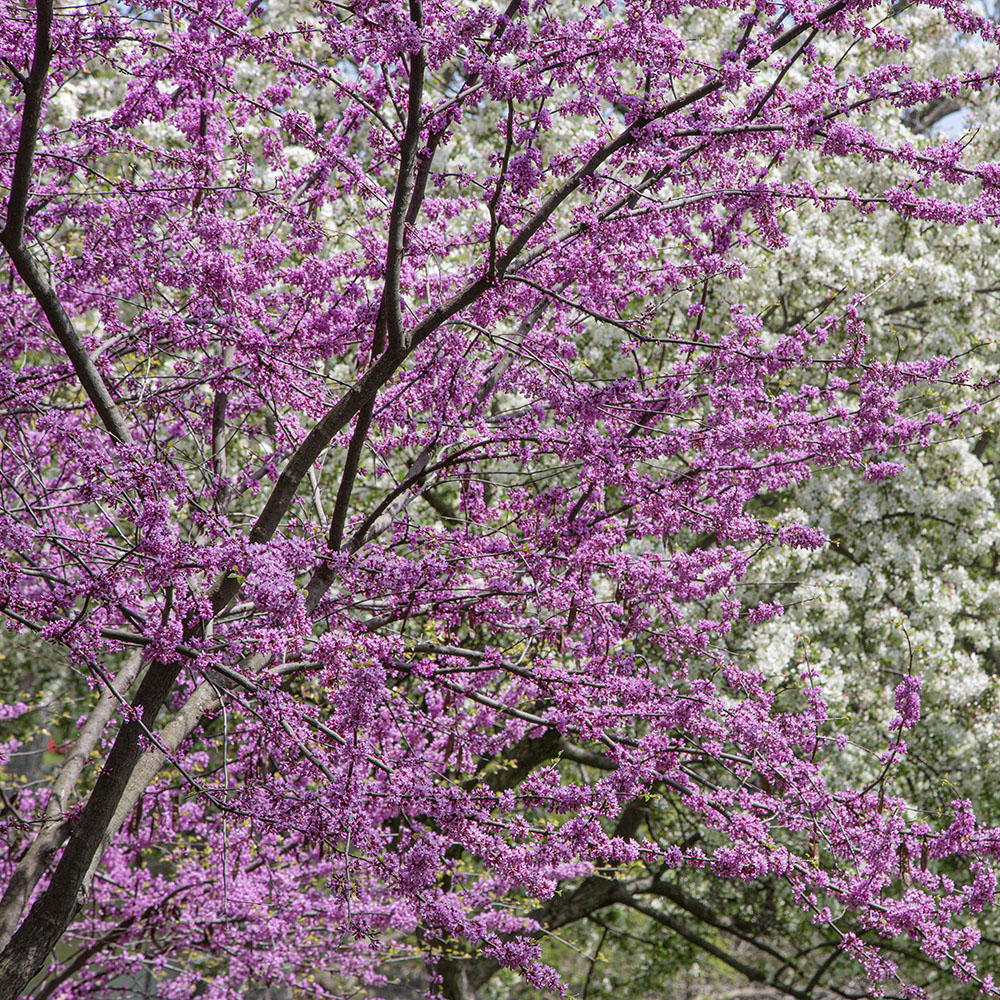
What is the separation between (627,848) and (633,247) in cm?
314

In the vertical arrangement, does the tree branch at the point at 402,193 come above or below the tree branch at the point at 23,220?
above

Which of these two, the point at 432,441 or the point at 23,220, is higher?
the point at 432,441

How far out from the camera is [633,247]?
564 centimetres

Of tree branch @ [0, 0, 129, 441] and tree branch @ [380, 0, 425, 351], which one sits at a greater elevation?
tree branch @ [380, 0, 425, 351]

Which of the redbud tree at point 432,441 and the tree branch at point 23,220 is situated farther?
the redbud tree at point 432,441

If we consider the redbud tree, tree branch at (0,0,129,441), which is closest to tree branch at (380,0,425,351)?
the redbud tree

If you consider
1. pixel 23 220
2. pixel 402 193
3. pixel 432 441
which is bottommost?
pixel 23 220

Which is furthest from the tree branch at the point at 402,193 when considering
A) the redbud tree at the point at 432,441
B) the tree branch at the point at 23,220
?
the tree branch at the point at 23,220

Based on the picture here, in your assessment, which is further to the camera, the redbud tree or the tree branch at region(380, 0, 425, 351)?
the redbud tree

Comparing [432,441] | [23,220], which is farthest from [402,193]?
[432,441]

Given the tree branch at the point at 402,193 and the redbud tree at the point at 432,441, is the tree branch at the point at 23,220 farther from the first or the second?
the tree branch at the point at 402,193

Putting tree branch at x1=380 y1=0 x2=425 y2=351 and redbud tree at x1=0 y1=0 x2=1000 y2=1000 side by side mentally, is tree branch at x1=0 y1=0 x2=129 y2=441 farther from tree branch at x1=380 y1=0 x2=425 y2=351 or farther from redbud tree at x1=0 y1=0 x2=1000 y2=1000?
tree branch at x1=380 y1=0 x2=425 y2=351

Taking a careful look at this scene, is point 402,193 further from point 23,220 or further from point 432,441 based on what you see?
point 432,441

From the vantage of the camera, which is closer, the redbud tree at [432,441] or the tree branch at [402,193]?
the tree branch at [402,193]
